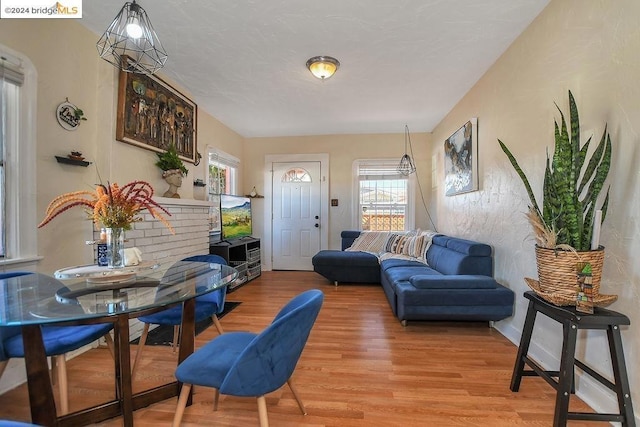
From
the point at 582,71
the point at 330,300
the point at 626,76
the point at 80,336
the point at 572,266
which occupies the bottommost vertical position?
the point at 330,300

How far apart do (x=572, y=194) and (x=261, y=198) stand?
490 cm

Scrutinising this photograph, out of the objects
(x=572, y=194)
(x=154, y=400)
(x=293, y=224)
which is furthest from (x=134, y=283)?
(x=293, y=224)

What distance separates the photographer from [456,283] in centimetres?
268

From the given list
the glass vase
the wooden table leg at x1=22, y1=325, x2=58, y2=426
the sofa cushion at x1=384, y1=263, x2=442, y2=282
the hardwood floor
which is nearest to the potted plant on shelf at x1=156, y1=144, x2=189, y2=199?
the hardwood floor

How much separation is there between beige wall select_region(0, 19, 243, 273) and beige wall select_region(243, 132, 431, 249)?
2975 mm

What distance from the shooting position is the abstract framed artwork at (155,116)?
2.69 meters

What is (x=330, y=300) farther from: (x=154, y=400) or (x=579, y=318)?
(x=579, y=318)

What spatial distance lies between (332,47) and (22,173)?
99.1 inches

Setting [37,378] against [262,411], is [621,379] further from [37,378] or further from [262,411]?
[37,378]

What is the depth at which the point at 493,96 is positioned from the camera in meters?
2.92

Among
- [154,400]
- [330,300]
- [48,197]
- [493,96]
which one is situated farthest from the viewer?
[330,300]

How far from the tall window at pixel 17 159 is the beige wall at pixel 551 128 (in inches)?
140

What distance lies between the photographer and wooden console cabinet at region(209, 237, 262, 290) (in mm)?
4117

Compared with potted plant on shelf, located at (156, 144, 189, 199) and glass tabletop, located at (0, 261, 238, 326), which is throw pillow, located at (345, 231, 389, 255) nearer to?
potted plant on shelf, located at (156, 144, 189, 199)
